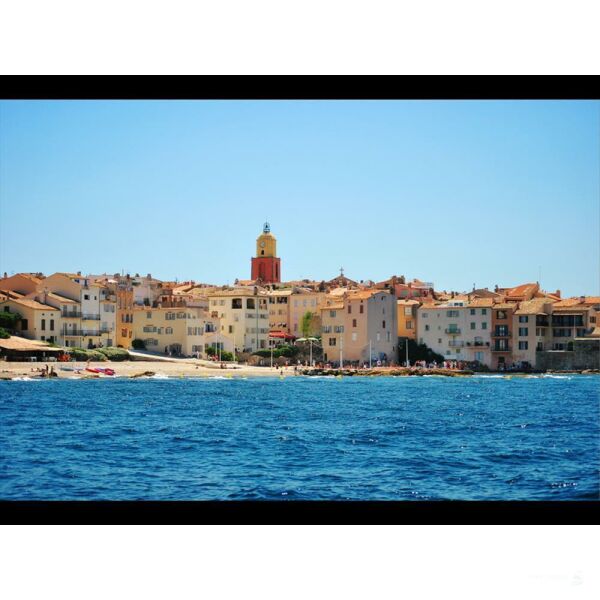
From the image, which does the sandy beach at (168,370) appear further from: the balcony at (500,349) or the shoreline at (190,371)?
the balcony at (500,349)

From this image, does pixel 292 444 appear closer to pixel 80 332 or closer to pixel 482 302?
pixel 80 332

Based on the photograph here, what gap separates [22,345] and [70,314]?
2.57m

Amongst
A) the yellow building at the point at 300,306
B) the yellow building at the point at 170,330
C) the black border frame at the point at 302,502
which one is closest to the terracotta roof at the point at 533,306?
the yellow building at the point at 300,306

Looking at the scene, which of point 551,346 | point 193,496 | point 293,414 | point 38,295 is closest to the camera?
point 193,496

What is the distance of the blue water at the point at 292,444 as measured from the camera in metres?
8.60

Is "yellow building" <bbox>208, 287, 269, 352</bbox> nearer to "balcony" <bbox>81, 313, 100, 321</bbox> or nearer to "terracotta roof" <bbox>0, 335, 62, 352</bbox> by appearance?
"balcony" <bbox>81, 313, 100, 321</bbox>

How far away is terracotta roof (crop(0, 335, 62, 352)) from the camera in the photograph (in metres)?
28.4

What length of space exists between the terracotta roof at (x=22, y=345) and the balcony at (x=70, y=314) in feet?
4.02

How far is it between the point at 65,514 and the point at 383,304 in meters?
33.3

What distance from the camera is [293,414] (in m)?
18.7

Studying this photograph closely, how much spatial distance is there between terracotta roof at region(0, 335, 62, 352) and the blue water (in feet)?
7.85
